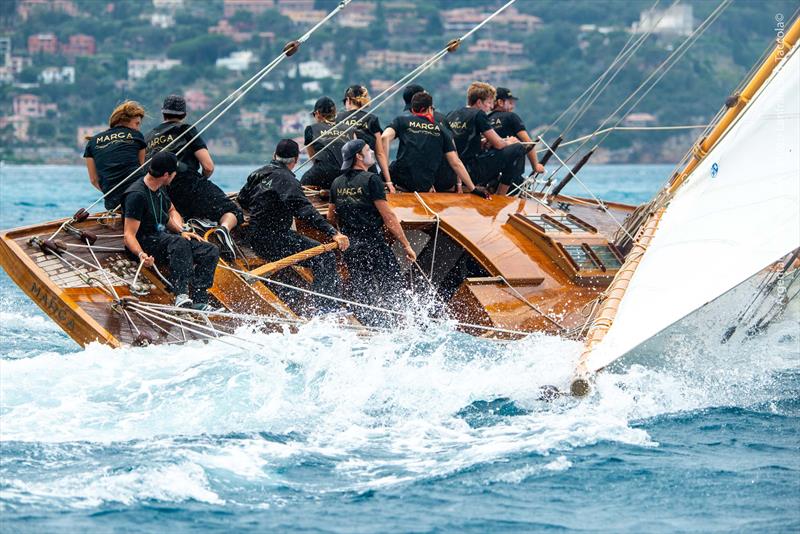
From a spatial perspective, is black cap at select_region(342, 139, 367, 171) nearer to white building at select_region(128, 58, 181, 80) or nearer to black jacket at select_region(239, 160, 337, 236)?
black jacket at select_region(239, 160, 337, 236)

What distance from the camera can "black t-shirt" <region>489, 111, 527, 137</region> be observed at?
13.4 metres

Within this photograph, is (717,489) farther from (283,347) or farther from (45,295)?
(45,295)

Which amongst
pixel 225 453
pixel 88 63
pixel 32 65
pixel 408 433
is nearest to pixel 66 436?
pixel 225 453

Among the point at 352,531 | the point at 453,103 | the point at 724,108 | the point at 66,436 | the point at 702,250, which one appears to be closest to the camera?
the point at 352,531

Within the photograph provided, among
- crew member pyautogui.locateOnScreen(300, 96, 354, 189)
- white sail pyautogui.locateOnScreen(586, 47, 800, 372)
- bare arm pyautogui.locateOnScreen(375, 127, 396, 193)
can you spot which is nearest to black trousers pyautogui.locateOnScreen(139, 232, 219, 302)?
crew member pyautogui.locateOnScreen(300, 96, 354, 189)

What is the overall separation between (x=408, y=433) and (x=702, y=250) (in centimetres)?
232

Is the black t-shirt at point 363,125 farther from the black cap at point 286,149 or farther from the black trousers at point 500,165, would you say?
the black cap at point 286,149

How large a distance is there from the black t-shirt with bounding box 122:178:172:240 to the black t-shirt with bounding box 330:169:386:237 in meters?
1.31

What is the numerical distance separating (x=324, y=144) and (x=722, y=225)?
14.1 feet

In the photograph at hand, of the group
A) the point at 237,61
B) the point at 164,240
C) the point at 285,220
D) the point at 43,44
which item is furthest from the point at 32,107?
the point at 164,240

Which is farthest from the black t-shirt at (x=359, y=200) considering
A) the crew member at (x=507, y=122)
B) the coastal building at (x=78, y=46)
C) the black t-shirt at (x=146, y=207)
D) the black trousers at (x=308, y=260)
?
the coastal building at (x=78, y=46)

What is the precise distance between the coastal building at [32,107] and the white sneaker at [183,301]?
71.4 m

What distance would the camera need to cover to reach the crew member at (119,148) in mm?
10797

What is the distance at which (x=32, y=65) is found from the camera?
8975cm
